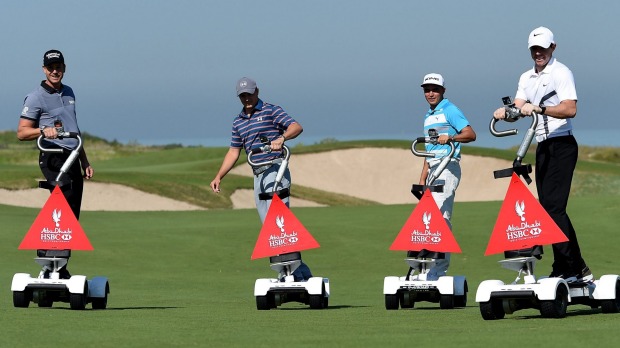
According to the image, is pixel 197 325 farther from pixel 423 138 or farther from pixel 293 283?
pixel 423 138

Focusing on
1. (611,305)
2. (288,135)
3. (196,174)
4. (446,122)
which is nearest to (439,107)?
(446,122)

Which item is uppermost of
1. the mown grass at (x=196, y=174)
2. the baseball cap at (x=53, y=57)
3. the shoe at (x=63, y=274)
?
the mown grass at (x=196, y=174)

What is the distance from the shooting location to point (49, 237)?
1187cm

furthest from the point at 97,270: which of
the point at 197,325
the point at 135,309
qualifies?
the point at 197,325

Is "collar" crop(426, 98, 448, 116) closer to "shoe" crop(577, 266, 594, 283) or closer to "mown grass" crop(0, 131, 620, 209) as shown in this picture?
"shoe" crop(577, 266, 594, 283)

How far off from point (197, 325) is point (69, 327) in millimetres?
972

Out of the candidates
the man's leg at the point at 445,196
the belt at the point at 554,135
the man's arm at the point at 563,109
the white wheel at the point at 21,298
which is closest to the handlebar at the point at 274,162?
the man's leg at the point at 445,196

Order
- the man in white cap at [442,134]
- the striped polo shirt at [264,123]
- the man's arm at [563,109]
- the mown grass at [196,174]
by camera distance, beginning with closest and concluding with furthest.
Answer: the man's arm at [563,109] < the man in white cap at [442,134] < the striped polo shirt at [264,123] < the mown grass at [196,174]

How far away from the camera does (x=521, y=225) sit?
32.8 feet

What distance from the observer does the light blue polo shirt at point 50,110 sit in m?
12.2

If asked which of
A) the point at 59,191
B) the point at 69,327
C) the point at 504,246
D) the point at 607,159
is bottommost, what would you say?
the point at 69,327

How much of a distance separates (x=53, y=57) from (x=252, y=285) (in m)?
6.05

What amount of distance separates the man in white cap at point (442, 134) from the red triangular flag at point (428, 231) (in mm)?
237

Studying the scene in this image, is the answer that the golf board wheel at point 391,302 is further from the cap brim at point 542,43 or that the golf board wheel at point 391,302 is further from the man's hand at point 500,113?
the cap brim at point 542,43
